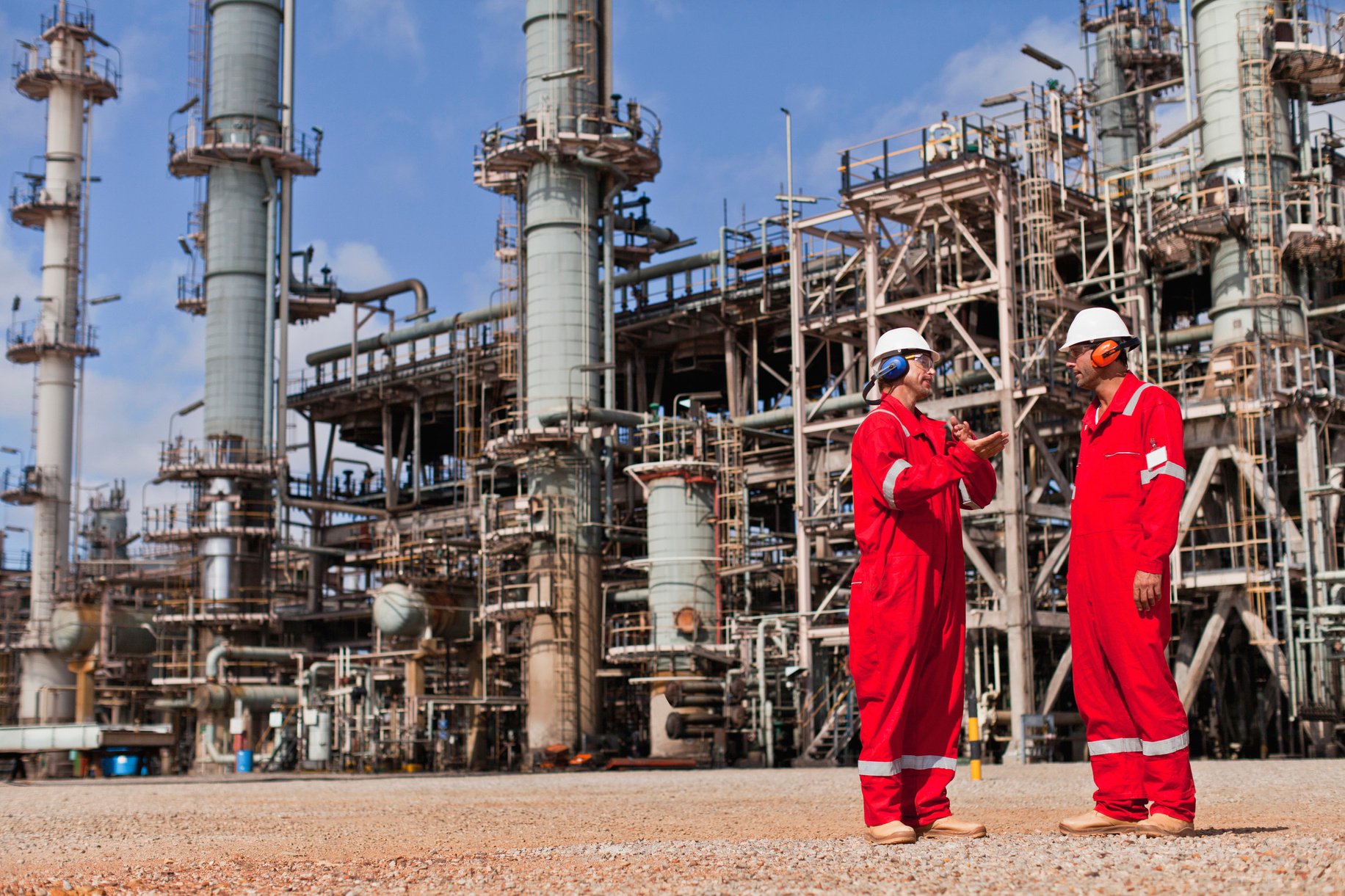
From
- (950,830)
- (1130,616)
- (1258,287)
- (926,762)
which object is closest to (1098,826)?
(950,830)

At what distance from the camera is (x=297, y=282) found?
152ft

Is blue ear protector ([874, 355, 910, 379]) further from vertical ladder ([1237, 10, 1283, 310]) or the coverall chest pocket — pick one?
vertical ladder ([1237, 10, 1283, 310])

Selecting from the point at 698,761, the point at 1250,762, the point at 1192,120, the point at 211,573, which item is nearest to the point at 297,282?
the point at 211,573

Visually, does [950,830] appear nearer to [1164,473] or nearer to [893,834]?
[893,834]

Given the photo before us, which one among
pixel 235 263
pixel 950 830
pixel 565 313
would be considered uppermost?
pixel 235 263

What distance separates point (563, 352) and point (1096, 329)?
27.7m

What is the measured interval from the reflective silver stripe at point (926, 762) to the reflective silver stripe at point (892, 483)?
1.21m

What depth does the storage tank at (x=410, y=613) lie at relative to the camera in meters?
35.9

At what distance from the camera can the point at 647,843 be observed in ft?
28.3

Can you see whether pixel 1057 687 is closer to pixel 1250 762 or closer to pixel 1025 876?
pixel 1250 762

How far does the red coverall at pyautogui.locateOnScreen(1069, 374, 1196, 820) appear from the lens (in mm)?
7648

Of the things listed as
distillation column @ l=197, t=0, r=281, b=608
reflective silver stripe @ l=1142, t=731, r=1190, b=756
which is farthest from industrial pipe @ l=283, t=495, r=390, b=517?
reflective silver stripe @ l=1142, t=731, r=1190, b=756

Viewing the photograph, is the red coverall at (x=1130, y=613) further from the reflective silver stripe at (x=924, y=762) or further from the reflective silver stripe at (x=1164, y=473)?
the reflective silver stripe at (x=924, y=762)

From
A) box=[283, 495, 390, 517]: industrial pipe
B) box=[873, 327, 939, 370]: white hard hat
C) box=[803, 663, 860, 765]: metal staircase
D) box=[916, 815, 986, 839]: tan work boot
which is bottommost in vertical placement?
box=[803, 663, 860, 765]: metal staircase
